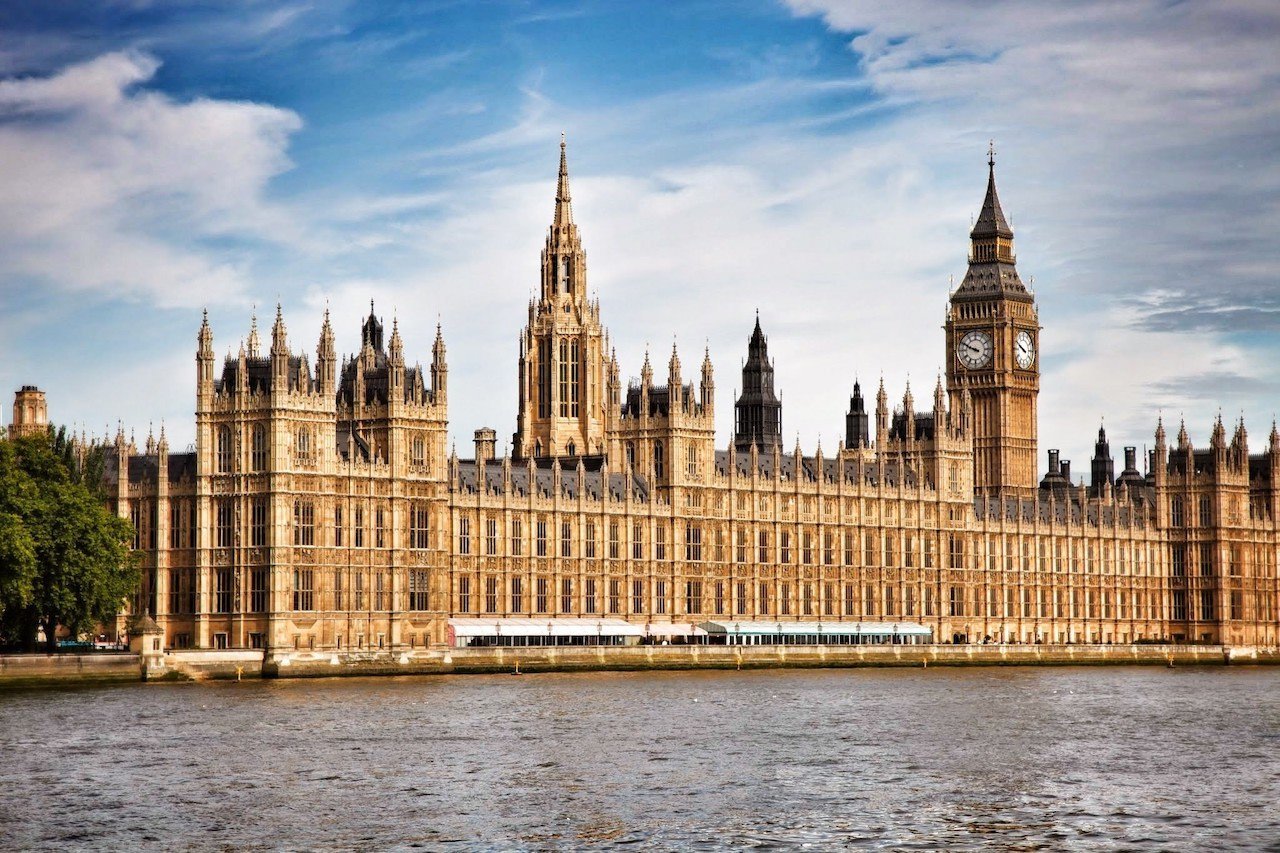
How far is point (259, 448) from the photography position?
11919 centimetres

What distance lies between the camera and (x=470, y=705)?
9381 centimetres

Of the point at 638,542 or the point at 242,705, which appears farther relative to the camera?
the point at 638,542

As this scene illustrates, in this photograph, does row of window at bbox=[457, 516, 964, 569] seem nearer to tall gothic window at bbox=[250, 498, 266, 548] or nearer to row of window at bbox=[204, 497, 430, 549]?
row of window at bbox=[204, 497, 430, 549]

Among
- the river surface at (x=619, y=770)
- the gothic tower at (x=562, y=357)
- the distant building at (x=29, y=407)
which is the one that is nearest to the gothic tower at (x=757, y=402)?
the gothic tower at (x=562, y=357)

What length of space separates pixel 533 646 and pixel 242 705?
3857 centimetres

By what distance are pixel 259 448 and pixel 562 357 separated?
58479mm

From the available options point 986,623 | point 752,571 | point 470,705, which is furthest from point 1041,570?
point 470,705

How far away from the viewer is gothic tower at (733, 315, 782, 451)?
18762 centimetres

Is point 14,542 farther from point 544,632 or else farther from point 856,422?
point 856,422

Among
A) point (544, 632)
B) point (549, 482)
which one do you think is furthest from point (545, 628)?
point (549, 482)

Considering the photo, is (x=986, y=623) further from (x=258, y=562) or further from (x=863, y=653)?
(x=258, y=562)

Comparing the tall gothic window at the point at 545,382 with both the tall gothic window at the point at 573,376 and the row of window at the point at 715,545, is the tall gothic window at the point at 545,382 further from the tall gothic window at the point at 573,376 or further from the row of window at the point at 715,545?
the row of window at the point at 715,545

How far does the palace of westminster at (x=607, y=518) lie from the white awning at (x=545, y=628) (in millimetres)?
1108

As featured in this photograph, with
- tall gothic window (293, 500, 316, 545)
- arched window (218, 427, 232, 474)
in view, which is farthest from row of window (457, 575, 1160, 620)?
arched window (218, 427, 232, 474)
